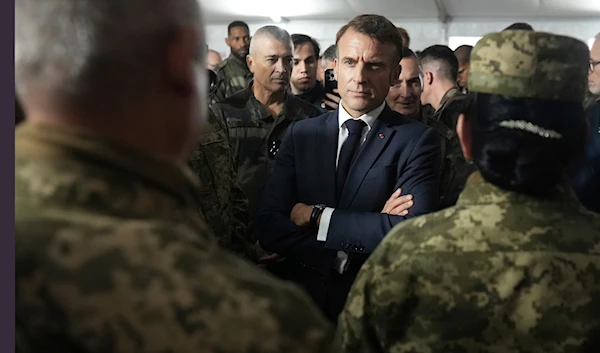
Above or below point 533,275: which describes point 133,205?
above

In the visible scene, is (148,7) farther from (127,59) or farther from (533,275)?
(533,275)

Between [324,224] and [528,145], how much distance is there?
0.80 meters

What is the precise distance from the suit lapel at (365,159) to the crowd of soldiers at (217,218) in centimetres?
17

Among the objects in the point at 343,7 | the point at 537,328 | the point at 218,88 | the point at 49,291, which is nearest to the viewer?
the point at 49,291

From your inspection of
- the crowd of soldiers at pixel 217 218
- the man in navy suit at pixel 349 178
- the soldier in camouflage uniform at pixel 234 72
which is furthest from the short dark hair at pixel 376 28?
the soldier in camouflage uniform at pixel 234 72

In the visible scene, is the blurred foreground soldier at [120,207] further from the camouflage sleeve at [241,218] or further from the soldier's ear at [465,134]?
the camouflage sleeve at [241,218]

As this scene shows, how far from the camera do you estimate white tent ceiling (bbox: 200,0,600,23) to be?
30.3 ft

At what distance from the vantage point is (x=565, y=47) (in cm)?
134

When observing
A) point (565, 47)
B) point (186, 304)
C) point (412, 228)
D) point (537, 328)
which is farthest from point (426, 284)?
point (186, 304)

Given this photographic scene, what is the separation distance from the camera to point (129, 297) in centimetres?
74

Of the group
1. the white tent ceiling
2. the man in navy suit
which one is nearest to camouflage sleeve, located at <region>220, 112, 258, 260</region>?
the man in navy suit

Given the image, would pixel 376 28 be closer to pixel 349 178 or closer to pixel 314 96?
pixel 349 178

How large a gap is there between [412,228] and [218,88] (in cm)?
345

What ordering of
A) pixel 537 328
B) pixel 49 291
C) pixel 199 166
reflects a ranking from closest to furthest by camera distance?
pixel 49 291 → pixel 537 328 → pixel 199 166
